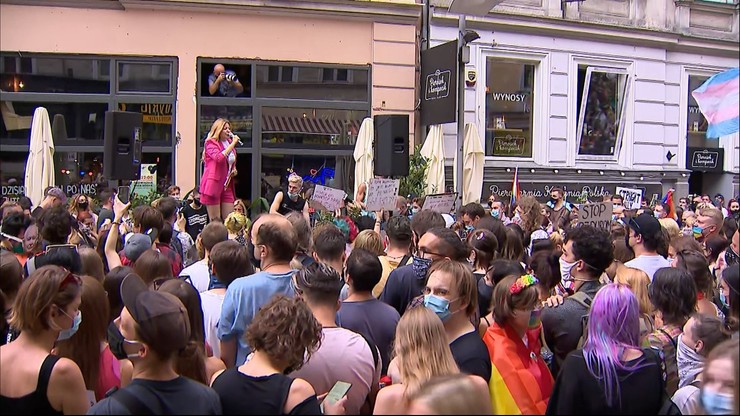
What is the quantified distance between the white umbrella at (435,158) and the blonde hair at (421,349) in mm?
12814

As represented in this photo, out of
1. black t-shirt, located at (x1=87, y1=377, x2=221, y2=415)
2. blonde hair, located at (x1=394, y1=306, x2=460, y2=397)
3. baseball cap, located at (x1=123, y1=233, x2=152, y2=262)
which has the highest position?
baseball cap, located at (x1=123, y1=233, x2=152, y2=262)

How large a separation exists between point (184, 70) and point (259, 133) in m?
2.07

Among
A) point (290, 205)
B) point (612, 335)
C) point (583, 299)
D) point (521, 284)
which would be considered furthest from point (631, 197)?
point (612, 335)

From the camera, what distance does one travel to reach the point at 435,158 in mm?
16484

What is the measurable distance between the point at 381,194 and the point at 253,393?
22.7 ft

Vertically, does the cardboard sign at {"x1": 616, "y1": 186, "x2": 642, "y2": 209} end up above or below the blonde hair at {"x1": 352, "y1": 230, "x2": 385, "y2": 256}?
above

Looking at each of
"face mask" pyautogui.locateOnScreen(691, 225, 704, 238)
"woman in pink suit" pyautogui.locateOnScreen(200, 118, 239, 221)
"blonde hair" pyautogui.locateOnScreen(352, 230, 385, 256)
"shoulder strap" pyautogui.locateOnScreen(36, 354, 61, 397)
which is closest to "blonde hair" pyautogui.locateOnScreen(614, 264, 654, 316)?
"blonde hair" pyautogui.locateOnScreen(352, 230, 385, 256)

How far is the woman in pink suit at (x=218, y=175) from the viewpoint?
1171cm

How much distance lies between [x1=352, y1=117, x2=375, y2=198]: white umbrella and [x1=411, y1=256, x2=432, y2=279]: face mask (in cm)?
1018

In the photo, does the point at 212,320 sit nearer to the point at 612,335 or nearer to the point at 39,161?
the point at 612,335

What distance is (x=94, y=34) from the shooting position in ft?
52.2

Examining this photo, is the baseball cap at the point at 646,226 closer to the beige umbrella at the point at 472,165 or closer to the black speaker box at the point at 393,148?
the black speaker box at the point at 393,148

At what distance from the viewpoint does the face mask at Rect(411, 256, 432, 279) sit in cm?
518

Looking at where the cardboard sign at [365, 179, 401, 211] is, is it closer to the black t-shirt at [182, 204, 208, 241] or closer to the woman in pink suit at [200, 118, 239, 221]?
the black t-shirt at [182, 204, 208, 241]
